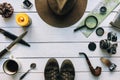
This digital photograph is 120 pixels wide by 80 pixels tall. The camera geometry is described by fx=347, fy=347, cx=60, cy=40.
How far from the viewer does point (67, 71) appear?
1648 mm

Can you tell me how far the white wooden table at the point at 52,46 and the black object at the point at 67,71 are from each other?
25 millimetres

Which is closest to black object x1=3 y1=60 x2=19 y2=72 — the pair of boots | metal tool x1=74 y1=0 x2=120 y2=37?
the pair of boots

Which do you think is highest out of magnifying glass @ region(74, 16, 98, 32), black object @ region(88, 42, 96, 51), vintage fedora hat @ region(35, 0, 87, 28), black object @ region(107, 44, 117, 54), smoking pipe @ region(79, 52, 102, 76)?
vintage fedora hat @ region(35, 0, 87, 28)

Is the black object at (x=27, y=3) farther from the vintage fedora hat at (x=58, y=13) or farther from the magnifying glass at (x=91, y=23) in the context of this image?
the magnifying glass at (x=91, y=23)

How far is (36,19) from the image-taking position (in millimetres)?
1666

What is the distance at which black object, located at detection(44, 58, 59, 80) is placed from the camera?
1640 mm

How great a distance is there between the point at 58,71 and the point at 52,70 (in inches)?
1.1

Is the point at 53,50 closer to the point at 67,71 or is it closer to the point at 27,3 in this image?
the point at 67,71

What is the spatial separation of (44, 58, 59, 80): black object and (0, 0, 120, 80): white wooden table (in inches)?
1.1

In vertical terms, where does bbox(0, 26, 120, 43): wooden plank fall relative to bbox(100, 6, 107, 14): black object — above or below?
below

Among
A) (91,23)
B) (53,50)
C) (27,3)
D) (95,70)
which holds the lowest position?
(95,70)

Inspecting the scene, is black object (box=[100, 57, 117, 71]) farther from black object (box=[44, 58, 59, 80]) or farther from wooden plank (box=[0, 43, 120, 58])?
black object (box=[44, 58, 59, 80])

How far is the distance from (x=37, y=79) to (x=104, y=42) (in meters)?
0.37

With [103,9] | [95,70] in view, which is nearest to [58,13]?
[103,9]
